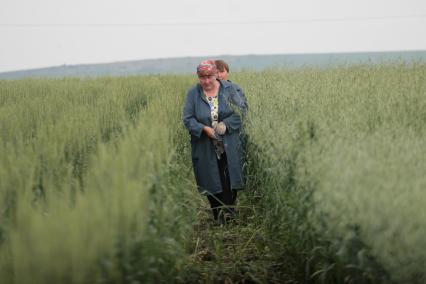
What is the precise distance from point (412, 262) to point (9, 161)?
2384 millimetres

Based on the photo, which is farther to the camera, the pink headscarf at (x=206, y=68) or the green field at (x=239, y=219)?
the pink headscarf at (x=206, y=68)

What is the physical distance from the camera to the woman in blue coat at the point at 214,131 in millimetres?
4785

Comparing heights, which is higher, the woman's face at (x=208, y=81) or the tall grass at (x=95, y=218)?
the woman's face at (x=208, y=81)

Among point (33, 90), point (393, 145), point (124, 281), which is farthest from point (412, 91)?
point (33, 90)

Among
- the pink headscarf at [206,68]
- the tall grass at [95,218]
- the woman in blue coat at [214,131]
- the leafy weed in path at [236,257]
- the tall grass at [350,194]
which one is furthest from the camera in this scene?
the woman in blue coat at [214,131]

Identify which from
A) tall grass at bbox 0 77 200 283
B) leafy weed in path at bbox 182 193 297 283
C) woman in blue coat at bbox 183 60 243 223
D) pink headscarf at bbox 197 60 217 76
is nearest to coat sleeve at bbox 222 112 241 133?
woman in blue coat at bbox 183 60 243 223

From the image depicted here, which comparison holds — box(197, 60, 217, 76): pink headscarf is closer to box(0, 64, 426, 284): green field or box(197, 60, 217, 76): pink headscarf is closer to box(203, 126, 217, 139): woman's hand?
box(203, 126, 217, 139): woman's hand

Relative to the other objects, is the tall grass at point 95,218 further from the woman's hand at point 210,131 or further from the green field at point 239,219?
the woman's hand at point 210,131

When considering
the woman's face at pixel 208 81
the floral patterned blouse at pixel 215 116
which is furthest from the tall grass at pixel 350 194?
the woman's face at pixel 208 81

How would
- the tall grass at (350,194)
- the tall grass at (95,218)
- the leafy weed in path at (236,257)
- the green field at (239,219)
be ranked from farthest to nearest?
the leafy weed in path at (236,257) < the tall grass at (350,194) < the green field at (239,219) < the tall grass at (95,218)

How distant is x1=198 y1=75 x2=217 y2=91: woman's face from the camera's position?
15.5 feet

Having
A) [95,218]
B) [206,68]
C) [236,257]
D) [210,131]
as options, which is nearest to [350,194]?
[95,218]

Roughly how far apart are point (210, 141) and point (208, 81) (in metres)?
0.58

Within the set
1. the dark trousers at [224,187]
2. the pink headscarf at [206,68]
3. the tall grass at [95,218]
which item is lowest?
the dark trousers at [224,187]
